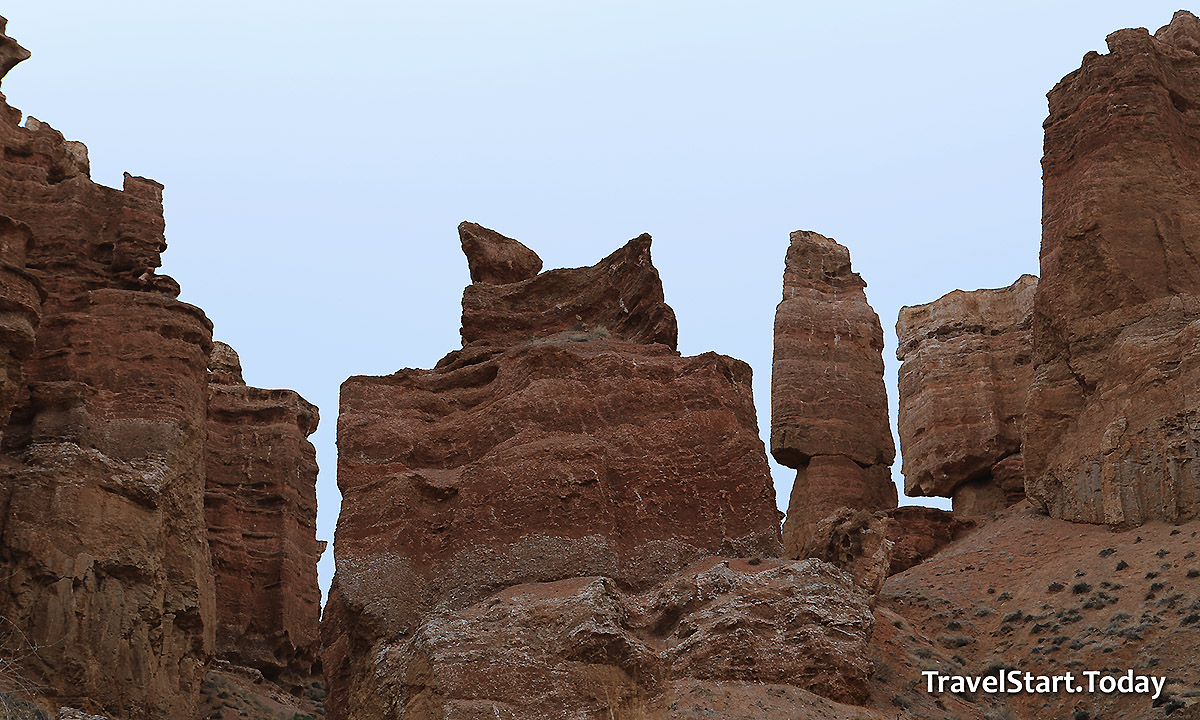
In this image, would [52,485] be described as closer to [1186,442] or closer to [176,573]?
[176,573]

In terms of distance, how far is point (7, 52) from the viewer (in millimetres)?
44281

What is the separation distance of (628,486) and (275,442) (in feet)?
84.8

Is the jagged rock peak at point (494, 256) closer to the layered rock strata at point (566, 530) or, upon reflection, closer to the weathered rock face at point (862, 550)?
the layered rock strata at point (566, 530)

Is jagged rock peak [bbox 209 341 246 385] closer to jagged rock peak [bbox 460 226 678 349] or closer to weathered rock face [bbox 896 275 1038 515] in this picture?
jagged rock peak [bbox 460 226 678 349]

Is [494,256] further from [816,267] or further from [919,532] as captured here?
[816,267]

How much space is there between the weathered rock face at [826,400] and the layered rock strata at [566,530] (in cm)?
2527

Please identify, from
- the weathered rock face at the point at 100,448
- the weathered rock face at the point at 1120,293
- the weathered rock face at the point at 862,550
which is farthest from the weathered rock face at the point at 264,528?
the weathered rock face at the point at 1120,293

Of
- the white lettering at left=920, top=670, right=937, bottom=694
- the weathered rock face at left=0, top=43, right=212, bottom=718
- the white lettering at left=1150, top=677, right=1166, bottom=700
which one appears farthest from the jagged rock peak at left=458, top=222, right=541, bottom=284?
the white lettering at left=1150, top=677, right=1166, bottom=700

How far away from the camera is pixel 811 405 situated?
62.2 m

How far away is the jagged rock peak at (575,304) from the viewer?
36344 mm

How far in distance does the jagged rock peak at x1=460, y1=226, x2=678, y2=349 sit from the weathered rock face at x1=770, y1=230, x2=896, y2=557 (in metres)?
23.2

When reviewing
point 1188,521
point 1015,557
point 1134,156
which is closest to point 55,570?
point 1015,557

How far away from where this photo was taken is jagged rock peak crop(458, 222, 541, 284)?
40.2 meters

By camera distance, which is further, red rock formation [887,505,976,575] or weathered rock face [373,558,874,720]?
red rock formation [887,505,976,575]
